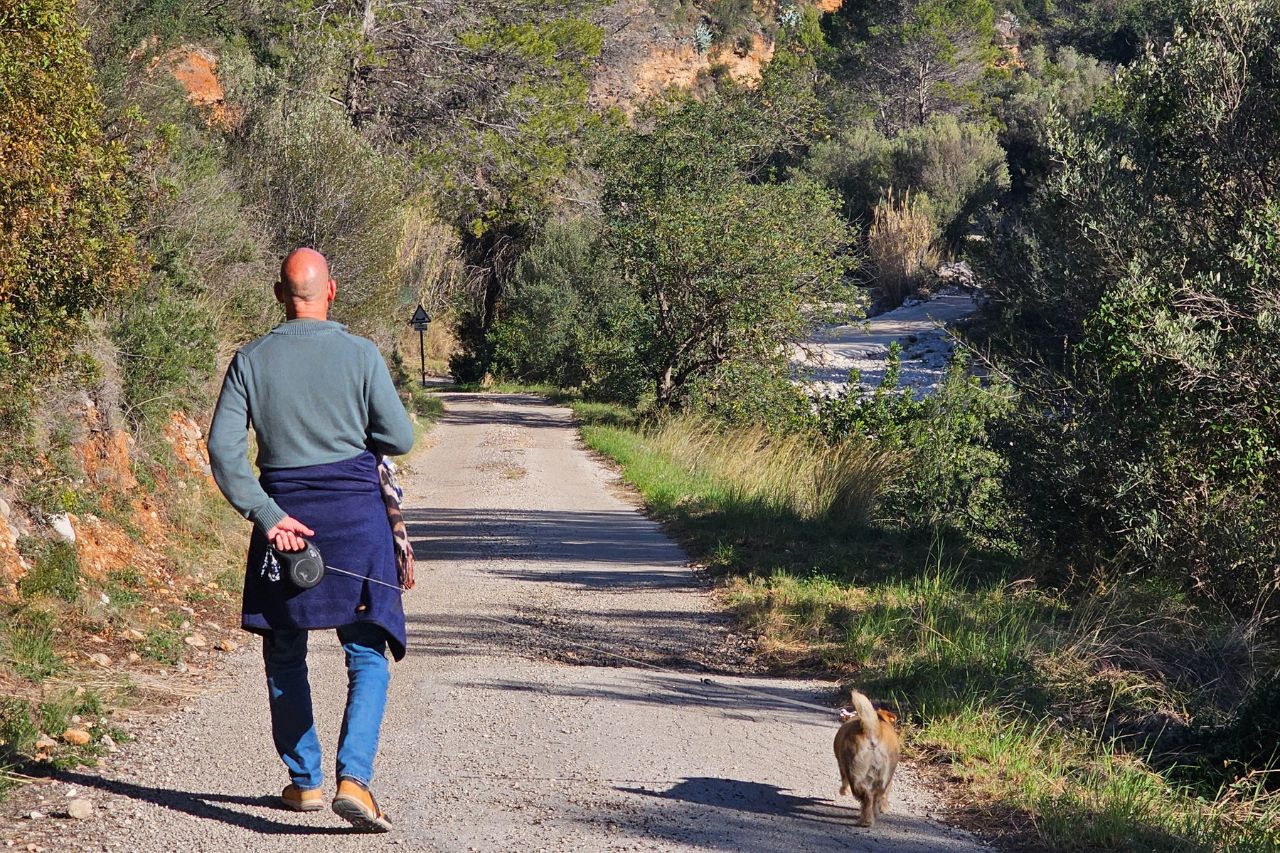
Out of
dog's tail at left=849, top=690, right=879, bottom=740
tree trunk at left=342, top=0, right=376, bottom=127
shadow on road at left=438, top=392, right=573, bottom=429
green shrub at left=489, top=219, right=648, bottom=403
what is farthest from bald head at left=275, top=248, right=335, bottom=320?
green shrub at left=489, top=219, right=648, bottom=403

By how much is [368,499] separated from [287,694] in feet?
2.34

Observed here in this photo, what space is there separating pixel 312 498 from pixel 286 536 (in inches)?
8.1

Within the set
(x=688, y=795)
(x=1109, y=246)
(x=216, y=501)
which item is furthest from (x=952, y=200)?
(x=688, y=795)

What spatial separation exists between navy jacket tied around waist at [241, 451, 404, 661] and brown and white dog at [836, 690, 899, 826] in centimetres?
164

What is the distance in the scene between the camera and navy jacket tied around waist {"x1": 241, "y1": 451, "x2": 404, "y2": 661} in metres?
4.32

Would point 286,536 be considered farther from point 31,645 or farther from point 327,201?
point 327,201

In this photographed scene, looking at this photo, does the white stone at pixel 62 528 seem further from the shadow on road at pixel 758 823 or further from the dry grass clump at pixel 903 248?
the dry grass clump at pixel 903 248

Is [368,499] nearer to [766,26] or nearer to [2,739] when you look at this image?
[2,739]

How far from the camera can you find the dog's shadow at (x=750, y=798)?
476 cm

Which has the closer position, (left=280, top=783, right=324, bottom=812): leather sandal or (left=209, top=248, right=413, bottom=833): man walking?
(left=209, top=248, right=413, bottom=833): man walking

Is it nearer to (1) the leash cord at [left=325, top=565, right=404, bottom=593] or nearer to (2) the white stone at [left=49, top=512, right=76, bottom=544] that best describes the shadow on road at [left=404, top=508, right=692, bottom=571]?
(2) the white stone at [left=49, top=512, right=76, bottom=544]

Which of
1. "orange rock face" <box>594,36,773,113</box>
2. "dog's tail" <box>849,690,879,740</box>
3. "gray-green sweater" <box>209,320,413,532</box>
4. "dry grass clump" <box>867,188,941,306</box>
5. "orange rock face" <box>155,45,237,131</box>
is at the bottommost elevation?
"dog's tail" <box>849,690,879,740</box>

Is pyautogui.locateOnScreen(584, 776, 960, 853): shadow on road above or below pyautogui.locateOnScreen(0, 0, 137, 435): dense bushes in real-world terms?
below

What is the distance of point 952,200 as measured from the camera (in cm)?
4478
